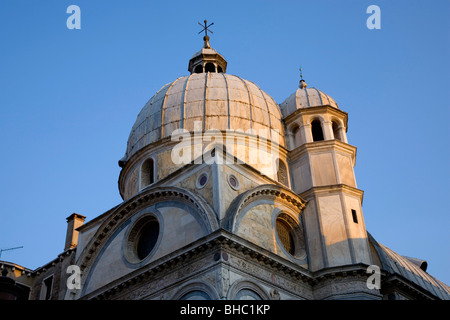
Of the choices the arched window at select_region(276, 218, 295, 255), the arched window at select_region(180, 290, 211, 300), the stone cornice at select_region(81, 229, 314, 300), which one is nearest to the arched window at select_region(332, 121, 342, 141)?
the arched window at select_region(276, 218, 295, 255)

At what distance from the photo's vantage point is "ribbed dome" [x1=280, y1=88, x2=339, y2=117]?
29.1m

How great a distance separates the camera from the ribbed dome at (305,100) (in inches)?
1147

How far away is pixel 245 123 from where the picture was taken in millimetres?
27922

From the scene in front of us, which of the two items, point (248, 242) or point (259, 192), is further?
point (259, 192)

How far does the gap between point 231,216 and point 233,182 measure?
6.23 feet

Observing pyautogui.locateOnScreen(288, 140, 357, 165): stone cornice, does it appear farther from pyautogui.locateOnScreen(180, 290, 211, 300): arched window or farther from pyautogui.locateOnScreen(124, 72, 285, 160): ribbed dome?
pyautogui.locateOnScreen(180, 290, 211, 300): arched window

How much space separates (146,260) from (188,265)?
97.1 inches

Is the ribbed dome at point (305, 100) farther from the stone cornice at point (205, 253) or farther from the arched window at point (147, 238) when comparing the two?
the arched window at point (147, 238)

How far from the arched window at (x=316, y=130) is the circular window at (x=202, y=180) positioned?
26.6ft
